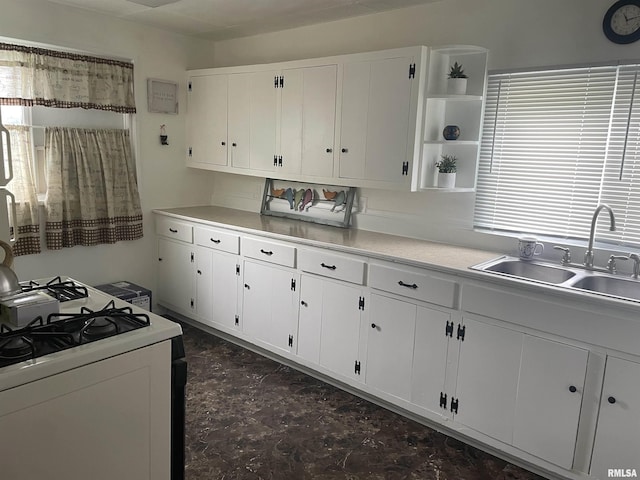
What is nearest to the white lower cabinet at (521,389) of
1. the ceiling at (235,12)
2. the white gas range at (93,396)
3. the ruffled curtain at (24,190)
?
the white gas range at (93,396)

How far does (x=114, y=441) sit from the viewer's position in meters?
1.65

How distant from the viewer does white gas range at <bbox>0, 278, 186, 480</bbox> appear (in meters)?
1.42

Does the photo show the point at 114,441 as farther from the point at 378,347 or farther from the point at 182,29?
the point at 182,29

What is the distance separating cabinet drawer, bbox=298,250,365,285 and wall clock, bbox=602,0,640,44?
180 centimetres

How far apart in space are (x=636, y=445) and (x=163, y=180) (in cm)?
380

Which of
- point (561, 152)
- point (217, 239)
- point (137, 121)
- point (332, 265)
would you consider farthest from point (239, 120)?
point (561, 152)

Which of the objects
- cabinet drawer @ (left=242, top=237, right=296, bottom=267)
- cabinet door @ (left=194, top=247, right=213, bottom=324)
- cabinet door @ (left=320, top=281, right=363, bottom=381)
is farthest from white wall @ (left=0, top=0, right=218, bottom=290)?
cabinet door @ (left=320, top=281, right=363, bottom=381)

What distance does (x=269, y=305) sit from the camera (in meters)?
3.53

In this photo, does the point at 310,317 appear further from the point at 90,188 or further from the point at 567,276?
the point at 90,188

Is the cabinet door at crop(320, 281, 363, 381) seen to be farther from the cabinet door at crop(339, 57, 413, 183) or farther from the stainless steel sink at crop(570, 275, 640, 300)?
the stainless steel sink at crop(570, 275, 640, 300)

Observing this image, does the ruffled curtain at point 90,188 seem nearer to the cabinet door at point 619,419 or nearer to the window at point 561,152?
the window at point 561,152

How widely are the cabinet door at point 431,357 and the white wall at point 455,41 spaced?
28.5 inches

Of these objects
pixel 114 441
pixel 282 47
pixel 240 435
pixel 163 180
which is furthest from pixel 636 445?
pixel 163 180

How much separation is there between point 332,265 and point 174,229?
1684 mm
